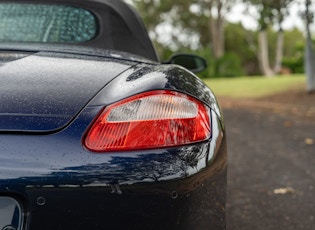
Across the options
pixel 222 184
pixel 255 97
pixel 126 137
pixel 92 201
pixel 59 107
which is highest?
pixel 59 107

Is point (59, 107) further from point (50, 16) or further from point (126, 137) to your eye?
point (50, 16)

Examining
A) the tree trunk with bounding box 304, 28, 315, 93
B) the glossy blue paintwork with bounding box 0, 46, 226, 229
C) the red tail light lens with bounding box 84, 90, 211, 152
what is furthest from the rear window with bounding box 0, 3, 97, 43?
the tree trunk with bounding box 304, 28, 315, 93

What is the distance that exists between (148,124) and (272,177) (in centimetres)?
346

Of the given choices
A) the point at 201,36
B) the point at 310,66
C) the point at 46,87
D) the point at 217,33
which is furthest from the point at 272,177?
the point at 201,36

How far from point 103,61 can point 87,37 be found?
3.60ft

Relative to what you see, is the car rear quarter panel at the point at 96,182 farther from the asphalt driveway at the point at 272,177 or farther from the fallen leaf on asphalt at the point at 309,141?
the fallen leaf on asphalt at the point at 309,141

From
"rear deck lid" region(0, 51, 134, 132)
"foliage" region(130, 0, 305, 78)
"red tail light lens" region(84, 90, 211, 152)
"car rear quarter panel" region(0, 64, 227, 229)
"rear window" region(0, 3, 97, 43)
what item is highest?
"rear window" region(0, 3, 97, 43)

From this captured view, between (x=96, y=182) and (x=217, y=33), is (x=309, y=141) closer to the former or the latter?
(x=96, y=182)

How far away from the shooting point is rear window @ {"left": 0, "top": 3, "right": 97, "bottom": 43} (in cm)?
323

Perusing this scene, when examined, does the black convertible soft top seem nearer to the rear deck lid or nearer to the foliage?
the rear deck lid

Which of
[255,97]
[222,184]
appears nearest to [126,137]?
[222,184]

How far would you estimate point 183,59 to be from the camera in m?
4.03

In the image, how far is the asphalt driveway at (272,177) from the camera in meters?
3.67

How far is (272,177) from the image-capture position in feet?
16.5
